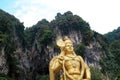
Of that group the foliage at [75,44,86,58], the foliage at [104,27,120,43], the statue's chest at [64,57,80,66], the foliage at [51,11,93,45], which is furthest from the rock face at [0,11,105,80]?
the statue's chest at [64,57,80,66]

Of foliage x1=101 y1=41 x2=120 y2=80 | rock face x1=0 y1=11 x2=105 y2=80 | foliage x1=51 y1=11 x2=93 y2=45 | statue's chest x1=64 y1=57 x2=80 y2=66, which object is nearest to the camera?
statue's chest x1=64 y1=57 x2=80 y2=66

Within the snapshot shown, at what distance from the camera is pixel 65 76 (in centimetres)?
944

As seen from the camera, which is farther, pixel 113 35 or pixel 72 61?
pixel 113 35

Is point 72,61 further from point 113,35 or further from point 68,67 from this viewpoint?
point 113,35

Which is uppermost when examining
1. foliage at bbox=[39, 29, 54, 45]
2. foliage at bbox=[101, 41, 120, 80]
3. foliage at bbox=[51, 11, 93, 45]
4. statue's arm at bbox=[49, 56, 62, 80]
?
foliage at bbox=[51, 11, 93, 45]

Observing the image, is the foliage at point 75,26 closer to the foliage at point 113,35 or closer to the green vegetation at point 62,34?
the green vegetation at point 62,34

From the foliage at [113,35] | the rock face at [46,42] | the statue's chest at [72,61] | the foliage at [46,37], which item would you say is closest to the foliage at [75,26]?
the rock face at [46,42]

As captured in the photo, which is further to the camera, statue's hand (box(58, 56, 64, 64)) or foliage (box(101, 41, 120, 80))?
foliage (box(101, 41, 120, 80))

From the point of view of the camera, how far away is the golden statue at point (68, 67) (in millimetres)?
9484

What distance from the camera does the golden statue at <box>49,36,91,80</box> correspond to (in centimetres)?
948

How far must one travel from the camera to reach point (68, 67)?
9641mm

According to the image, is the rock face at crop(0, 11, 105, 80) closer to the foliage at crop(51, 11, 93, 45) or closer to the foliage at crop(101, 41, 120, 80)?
the foliage at crop(51, 11, 93, 45)

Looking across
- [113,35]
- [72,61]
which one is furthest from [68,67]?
[113,35]

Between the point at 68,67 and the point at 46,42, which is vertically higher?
the point at 46,42
